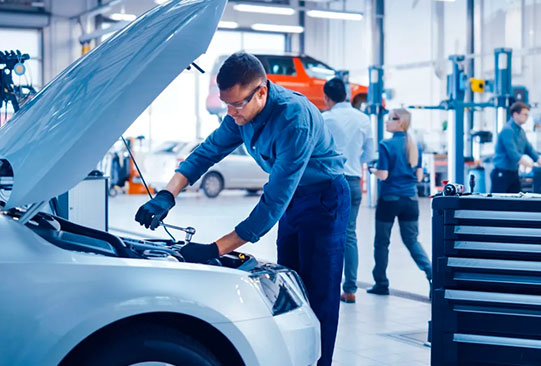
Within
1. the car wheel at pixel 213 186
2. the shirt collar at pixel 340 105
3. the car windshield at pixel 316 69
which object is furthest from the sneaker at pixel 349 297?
the car windshield at pixel 316 69

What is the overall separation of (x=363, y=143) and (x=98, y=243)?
12.6ft

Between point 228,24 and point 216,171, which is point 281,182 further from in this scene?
point 228,24

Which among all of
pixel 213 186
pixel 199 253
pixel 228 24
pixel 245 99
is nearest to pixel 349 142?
pixel 245 99

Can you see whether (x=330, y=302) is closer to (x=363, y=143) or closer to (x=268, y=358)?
(x=268, y=358)

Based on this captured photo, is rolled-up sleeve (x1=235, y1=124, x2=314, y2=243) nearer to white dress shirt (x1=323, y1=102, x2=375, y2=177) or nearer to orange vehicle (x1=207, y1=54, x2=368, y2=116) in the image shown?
white dress shirt (x1=323, y1=102, x2=375, y2=177)

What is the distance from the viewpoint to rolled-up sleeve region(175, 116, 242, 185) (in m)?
3.51

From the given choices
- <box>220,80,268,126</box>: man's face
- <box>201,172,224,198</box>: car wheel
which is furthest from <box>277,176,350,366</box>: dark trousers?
<box>201,172,224,198</box>: car wheel

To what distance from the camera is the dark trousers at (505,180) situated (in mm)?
8383

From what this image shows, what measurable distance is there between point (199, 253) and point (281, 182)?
1.41 feet

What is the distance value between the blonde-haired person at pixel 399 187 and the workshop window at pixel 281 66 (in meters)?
12.4

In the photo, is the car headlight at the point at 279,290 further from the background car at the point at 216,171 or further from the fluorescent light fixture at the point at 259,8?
the fluorescent light fixture at the point at 259,8

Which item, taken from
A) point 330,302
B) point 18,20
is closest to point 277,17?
point 18,20

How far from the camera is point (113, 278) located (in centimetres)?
236

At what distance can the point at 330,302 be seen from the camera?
3.54 meters
